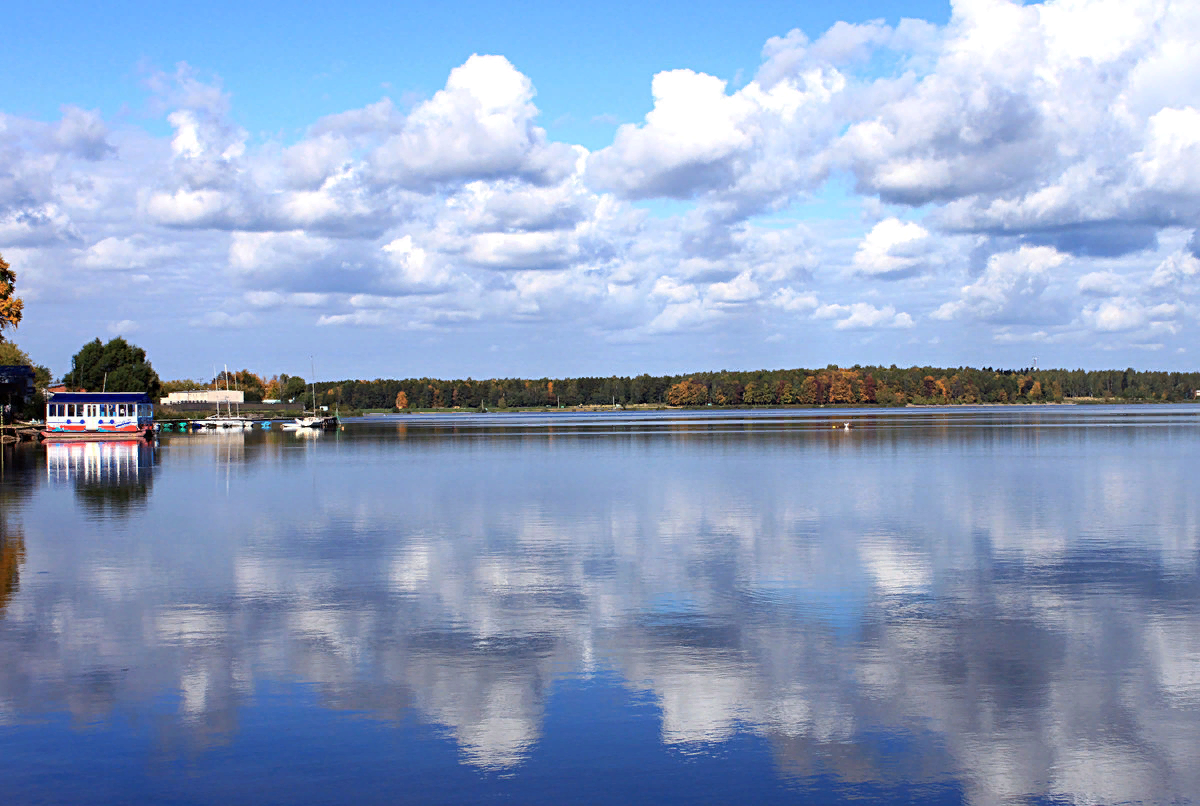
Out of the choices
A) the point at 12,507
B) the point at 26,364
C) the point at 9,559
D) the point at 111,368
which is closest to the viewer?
the point at 9,559

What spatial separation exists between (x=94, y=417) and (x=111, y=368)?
50473 millimetres

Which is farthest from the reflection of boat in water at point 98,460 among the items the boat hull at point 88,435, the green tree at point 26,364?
the green tree at point 26,364

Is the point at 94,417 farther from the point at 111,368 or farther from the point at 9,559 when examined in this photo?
the point at 9,559

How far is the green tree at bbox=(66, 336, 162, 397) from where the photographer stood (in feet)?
468

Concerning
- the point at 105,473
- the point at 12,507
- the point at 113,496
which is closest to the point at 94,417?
the point at 105,473

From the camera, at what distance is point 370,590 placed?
19703 mm

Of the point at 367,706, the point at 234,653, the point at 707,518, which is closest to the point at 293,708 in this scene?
the point at 367,706

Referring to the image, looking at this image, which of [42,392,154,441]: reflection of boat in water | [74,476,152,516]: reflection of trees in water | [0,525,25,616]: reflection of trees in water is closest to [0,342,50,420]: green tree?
[42,392,154,441]: reflection of boat in water

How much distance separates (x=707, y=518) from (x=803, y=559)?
25.8 feet

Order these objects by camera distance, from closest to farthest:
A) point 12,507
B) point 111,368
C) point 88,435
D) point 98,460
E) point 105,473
A: 1. point 12,507
2. point 105,473
3. point 98,460
4. point 88,435
5. point 111,368

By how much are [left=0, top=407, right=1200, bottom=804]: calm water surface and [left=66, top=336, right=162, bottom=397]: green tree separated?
11840 centimetres

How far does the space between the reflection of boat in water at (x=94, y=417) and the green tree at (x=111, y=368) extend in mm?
43051

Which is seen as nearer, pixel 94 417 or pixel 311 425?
pixel 94 417

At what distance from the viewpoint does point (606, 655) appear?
14672 mm
